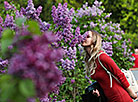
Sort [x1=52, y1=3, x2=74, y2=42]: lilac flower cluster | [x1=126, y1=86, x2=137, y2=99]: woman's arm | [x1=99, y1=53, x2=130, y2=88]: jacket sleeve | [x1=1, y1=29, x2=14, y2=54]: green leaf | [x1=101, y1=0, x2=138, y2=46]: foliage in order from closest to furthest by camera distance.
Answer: [x1=1, y1=29, x2=14, y2=54]: green leaf
[x1=99, y1=53, x2=130, y2=88]: jacket sleeve
[x1=126, y1=86, x2=137, y2=99]: woman's arm
[x1=52, y1=3, x2=74, y2=42]: lilac flower cluster
[x1=101, y1=0, x2=138, y2=46]: foliage

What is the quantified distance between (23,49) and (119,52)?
5.21m

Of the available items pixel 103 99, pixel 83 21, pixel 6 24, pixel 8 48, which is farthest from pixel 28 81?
pixel 83 21

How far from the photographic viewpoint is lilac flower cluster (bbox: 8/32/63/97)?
2.20 ft

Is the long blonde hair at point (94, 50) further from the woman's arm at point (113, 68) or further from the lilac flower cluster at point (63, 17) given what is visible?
the lilac flower cluster at point (63, 17)

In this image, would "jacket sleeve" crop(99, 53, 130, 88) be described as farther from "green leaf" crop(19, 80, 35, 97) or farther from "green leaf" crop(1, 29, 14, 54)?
"green leaf" crop(19, 80, 35, 97)

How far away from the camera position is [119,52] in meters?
5.73

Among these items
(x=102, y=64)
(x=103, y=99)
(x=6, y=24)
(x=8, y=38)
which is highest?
(x=6, y=24)

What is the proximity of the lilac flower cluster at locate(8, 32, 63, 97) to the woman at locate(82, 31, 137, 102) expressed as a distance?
1661mm

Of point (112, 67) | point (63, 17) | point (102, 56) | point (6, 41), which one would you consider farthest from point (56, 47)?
point (6, 41)

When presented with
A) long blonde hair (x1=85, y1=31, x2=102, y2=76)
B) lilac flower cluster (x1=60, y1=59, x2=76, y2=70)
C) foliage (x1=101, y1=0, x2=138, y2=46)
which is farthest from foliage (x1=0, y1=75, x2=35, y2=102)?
foliage (x1=101, y1=0, x2=138, y2=46)

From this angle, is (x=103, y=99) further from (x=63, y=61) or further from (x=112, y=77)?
(x=63, y=61)

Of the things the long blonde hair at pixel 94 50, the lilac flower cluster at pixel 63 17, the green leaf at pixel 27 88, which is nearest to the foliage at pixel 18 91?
the green leaf at pixel 27 88

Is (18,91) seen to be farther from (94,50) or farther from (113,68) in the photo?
(94,50)

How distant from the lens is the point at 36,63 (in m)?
0.67
